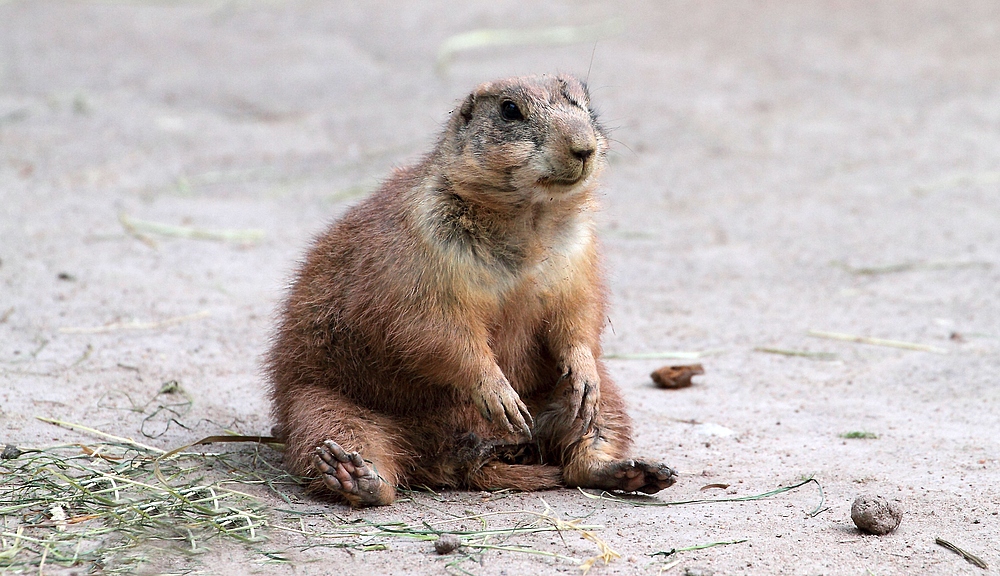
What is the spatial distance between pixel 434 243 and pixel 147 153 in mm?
7030

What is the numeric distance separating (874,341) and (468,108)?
353cm

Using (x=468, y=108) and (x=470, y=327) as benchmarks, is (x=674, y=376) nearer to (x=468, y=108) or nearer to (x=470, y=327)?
(x=470, y=327)

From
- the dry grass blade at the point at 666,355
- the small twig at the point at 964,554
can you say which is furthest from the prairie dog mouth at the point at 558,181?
the dry grass blade at the point at 666,355

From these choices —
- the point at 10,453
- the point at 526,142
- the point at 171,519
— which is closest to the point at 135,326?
the point at 10,453

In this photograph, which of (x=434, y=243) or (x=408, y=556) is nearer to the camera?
(x=408, y=556)

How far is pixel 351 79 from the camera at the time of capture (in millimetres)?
13039

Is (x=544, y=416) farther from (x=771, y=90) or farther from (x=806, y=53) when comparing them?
(x=806, y=53)

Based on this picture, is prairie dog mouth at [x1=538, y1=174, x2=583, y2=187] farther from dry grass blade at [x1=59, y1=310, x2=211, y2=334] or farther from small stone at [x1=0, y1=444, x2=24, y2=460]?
dry grass blade at [x1=59, y1=310, x2=211, y2=334]

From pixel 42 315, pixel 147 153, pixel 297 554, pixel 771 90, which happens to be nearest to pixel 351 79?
pixel 147 153

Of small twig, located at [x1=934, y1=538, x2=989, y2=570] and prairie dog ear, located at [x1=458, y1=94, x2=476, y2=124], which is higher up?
prairie dog ear, located at [x1=458, y1=94, x2=476, y2=124]

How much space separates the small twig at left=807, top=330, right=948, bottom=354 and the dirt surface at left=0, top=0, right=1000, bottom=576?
0.10 metres

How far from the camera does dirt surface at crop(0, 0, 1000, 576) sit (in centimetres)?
466

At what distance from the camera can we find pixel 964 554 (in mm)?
3922

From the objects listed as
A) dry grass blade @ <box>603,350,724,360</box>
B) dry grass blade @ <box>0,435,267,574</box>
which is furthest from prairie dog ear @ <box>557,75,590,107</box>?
dry grass blade @ <box>603,350,724,360</box>
